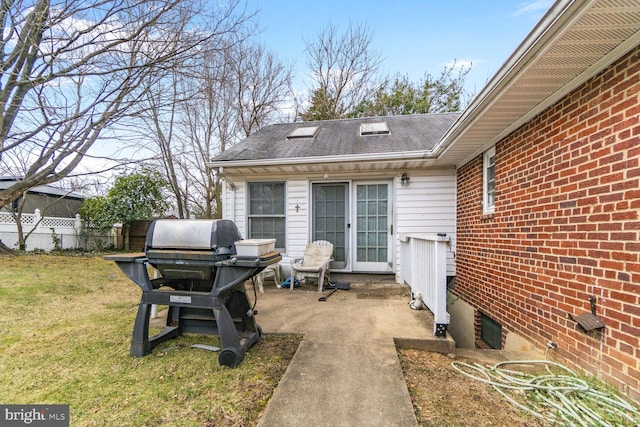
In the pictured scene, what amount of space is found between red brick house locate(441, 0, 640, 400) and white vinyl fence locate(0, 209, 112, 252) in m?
12.8

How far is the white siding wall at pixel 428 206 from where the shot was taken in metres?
5.18

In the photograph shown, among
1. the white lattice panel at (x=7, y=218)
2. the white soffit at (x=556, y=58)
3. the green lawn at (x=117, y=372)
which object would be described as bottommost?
the green lawn at (x=117, y=372)

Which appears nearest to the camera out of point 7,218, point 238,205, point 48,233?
point 238,205

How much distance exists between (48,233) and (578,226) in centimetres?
1391

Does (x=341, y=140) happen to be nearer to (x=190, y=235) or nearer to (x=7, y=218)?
(x=190, y=235)

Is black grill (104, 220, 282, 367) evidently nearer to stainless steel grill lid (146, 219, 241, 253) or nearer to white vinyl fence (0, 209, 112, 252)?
stainless steel grill lid (146, 219, 241, 253)

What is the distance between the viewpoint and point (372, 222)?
556 cm

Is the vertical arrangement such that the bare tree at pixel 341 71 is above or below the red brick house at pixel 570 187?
above

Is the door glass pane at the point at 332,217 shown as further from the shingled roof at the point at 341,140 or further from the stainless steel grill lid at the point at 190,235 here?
the stainless steel grill lid at the point at 190,235

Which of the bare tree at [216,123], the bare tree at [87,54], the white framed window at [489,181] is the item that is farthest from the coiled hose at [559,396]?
the bare tree at [216,123]

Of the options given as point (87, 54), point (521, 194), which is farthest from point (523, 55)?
point (87, 54)

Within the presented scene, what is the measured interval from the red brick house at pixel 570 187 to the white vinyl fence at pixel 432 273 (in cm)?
88

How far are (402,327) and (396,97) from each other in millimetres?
12391

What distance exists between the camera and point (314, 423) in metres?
1.62
